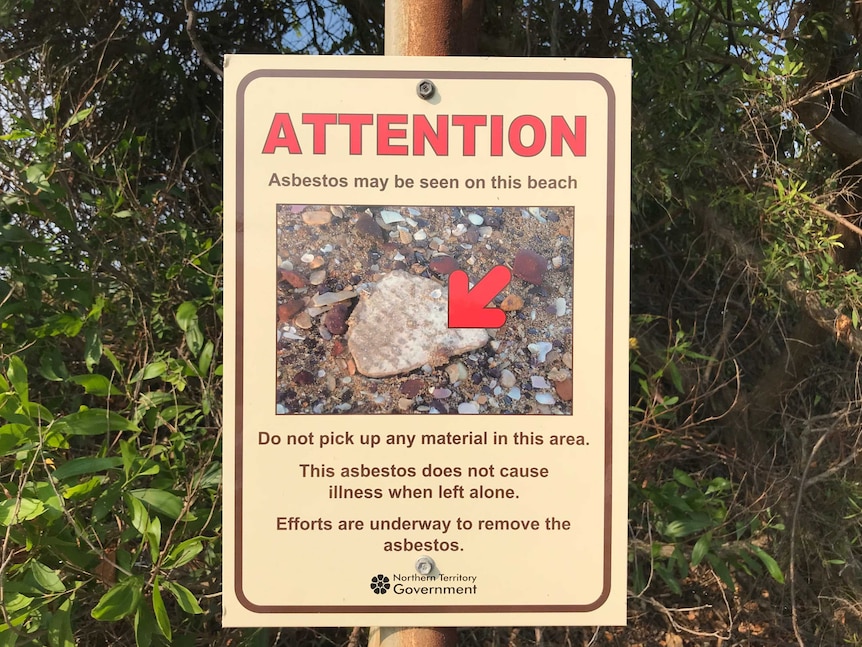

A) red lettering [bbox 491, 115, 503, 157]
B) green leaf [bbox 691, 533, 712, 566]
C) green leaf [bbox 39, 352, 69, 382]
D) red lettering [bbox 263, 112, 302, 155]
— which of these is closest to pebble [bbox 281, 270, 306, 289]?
red lettering [bbox 263, 112, 302, 155]

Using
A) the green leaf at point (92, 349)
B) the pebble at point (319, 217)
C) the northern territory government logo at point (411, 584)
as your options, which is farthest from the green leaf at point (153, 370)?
the northern territory government logo at point (411, 584)

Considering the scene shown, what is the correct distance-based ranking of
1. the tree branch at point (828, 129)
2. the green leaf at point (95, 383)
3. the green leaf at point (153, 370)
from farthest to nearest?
the tree branch at point (828, 129) → the green leaf at point (153, 370) → the green leaf at point (95, 383)

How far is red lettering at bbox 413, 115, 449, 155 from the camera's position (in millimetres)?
1454

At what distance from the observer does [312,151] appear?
57.1 inches

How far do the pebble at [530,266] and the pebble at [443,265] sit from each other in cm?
13

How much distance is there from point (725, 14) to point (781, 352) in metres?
1.38

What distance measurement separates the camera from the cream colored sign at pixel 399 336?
1.44 meters

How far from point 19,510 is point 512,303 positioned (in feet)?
3.94

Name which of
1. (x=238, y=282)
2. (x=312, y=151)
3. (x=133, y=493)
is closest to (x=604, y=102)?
(x=312, y=151)

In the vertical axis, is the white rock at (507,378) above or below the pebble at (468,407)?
above

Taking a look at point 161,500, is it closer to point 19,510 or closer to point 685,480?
point 19,510

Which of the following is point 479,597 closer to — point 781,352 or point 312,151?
point 312,151

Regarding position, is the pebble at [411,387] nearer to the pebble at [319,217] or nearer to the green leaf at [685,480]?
the pebble at [319,217]

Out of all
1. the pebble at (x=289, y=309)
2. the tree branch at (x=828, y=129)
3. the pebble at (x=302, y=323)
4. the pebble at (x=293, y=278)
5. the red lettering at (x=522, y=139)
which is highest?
the tree branch at (x=828, y=129)
